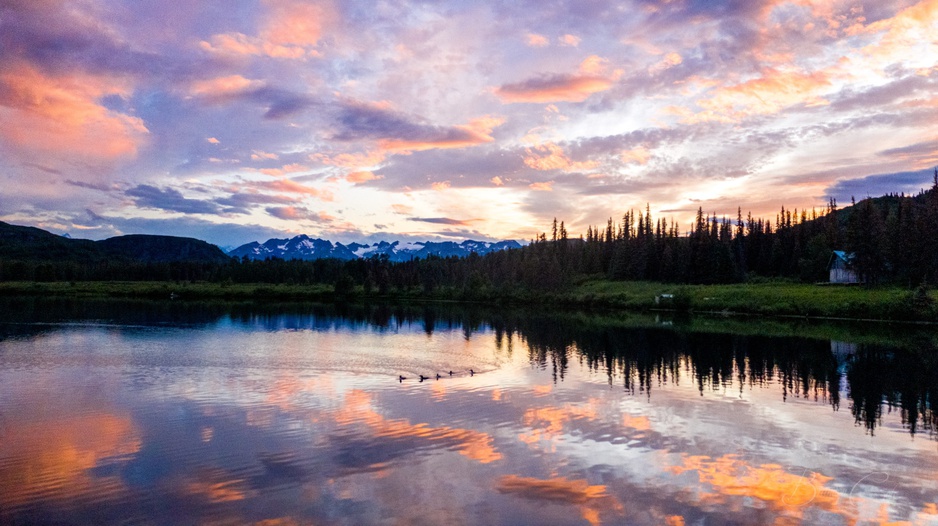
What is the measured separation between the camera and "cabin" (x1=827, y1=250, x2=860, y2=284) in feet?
306

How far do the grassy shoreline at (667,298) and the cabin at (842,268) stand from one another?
486 centimetres

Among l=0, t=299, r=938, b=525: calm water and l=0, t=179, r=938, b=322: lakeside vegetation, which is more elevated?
l=0, t=179, r=938, b=322: lakeside vegetation

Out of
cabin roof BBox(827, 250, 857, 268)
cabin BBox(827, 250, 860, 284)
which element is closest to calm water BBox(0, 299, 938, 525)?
cabin roof BBox(827, 250, 857, 268)

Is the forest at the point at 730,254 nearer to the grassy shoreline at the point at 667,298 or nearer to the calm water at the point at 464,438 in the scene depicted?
the grassy shoreline at the point at 667,298

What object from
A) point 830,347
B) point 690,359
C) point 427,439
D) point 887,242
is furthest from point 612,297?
point 427,439

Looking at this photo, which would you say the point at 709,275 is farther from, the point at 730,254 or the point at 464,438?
the point at 464,438

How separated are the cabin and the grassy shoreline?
486 centimetres

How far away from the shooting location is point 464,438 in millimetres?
20672

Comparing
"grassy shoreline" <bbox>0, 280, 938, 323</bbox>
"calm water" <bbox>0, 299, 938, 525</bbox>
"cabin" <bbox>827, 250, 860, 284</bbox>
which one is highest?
"cabin" <bbox>827, 250, 860, 284</bbox>

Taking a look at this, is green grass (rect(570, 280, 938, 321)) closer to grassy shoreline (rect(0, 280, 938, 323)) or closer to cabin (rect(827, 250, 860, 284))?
grassy shoreline (rect(0, 280, 938, 323))

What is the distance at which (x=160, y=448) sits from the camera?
62.8 feet

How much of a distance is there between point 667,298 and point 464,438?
276 feet

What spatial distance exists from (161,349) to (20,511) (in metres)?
34.0

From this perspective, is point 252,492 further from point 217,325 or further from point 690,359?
point 217,325
